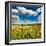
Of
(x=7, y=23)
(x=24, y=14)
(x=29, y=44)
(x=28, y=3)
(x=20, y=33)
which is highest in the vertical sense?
(x=28, y=3)

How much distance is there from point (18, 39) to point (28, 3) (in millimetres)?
504

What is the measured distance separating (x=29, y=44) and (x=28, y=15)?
0.40m

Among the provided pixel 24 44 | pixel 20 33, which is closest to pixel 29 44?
pixel 24 44

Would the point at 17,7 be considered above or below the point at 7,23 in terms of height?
above

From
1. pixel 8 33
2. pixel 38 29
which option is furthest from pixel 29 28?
pixel 8 33

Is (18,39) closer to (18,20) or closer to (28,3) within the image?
(18,20)

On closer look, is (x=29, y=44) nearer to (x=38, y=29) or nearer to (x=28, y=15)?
(x=38, y=29)

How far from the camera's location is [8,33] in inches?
71.8

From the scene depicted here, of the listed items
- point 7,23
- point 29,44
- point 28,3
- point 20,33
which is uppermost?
point 28,3

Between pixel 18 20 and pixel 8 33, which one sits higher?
pixel 18 20

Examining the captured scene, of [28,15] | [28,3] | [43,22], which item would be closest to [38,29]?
[43,22]

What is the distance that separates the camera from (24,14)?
6.15 ft

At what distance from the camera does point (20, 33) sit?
73.5 inches

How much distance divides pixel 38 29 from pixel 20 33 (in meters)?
0.26
